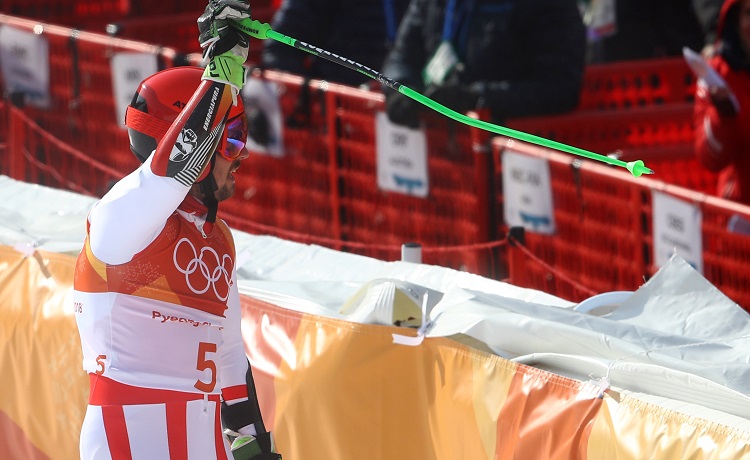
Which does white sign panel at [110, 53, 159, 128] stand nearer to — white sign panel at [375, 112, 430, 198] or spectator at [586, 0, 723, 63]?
white sign panel at [375, 112, 430, 198]

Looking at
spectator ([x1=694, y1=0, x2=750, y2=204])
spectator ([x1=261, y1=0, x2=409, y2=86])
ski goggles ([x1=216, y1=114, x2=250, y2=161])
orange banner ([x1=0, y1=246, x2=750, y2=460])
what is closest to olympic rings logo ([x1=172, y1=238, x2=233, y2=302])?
ski goggles ([x1=216, y1=114, x2=250, y2=161])

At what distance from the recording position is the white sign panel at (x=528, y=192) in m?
6.48

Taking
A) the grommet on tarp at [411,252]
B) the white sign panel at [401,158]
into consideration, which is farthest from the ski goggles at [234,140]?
the white sign panel at [401,158]

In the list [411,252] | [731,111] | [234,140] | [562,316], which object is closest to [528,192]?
[731,111]

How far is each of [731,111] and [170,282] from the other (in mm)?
3985

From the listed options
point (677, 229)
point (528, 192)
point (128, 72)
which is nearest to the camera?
point (677, 229)

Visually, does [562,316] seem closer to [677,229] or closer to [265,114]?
[677,229]

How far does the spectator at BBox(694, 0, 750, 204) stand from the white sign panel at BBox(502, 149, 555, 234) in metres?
1.09

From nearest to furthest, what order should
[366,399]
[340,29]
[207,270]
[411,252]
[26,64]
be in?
[207,270] < [366,399] < [411,252] < [340,29] < [26,64]

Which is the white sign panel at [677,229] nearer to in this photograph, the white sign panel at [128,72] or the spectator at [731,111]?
the spectator at [731,111]

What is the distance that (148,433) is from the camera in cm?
385

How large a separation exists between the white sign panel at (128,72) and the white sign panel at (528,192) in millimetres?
2929

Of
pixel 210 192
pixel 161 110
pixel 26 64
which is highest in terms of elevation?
pixel 26 64

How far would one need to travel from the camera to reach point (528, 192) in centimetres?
656
